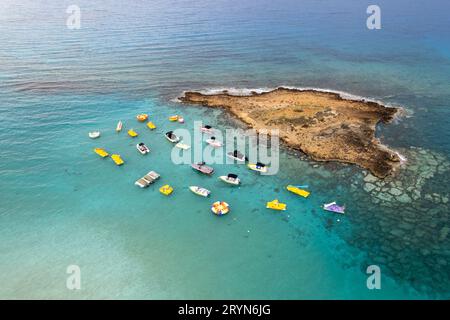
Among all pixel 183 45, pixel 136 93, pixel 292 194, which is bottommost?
pixel 292 194

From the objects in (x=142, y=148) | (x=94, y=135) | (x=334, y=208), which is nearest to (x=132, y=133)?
(x=142, y=148)

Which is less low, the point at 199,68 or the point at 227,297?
the point at 199,68

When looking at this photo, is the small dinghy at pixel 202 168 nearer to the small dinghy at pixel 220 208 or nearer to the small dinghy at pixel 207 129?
the small dinghy at pixel 220 208

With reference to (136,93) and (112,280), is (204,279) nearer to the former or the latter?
(112,280)

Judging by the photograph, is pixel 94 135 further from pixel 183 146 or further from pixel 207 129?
pixel 207 129

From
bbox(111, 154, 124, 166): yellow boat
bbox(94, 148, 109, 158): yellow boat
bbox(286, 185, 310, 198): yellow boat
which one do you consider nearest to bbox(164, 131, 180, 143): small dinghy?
bbox(111, 154, 124, 166): yellow boat

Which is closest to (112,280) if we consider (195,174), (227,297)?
(227,297)

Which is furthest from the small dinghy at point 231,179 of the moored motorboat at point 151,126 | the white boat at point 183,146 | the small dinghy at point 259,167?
the moored motorboat at point 151,126
